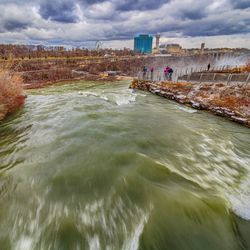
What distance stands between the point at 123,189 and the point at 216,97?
1390 centimetres

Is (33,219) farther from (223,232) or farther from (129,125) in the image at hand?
(129,125)

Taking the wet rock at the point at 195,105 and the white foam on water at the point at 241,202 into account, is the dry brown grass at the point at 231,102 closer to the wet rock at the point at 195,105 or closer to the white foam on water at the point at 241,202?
the wet rock at the point at 195,105

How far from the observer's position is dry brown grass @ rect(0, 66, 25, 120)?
13898 mm

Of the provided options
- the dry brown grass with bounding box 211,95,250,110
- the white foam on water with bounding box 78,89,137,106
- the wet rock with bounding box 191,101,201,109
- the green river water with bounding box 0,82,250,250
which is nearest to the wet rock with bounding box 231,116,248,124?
the dry brown grass with bounding box 211,95,250,110

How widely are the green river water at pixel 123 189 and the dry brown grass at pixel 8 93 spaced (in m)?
4.40

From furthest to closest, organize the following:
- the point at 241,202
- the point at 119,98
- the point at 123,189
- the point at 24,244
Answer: the point at 119,98
the point at 123,189
the point at 241,202
the point at 24,244

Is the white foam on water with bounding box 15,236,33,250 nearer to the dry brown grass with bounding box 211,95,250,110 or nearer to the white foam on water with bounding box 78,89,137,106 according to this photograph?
the white foam on water with bounding box 78,89,137,106

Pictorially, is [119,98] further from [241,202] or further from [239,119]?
[241,202]

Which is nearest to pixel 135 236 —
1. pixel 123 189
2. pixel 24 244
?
pixel 123 189

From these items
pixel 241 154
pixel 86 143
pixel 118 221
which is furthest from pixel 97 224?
pixel 241 154

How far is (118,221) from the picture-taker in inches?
179

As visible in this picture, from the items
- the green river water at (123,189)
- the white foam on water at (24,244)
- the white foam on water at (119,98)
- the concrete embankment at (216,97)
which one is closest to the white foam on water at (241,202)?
the green river water at (123,189)

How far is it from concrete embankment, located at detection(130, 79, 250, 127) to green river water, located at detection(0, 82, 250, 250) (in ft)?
11.8

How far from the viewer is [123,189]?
5496 mm
